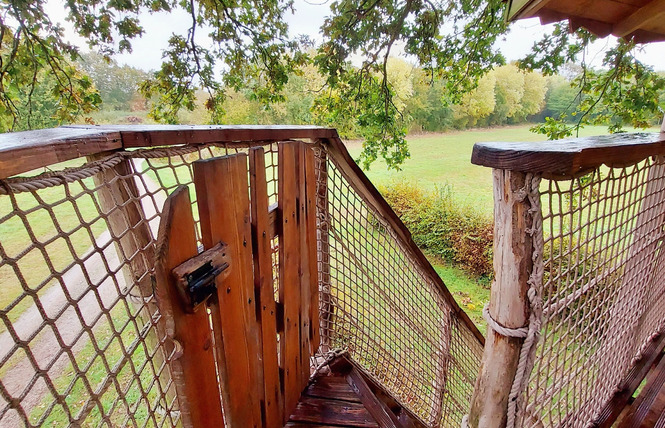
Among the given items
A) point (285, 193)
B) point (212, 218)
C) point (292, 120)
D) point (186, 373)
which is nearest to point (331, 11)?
point (285, 193)

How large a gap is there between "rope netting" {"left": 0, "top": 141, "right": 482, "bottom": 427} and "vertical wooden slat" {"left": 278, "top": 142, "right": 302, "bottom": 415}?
0.22ft

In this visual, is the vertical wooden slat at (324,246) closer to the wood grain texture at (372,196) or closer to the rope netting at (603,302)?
the wood grain texture at (372,196)

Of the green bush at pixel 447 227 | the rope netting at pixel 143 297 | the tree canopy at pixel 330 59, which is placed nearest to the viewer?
the rope netting at pixel 143 297

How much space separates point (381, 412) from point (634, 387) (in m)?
1.21

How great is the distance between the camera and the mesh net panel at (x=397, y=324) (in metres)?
1.46

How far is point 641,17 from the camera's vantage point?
1.35m

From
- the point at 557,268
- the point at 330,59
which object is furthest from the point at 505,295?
the point at 330,59

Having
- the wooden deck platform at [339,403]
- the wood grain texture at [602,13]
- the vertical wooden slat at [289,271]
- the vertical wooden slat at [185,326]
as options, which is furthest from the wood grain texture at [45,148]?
the wood grain texture at [602,13]

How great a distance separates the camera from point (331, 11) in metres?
3.54

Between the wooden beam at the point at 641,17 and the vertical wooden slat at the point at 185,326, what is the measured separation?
194 cm

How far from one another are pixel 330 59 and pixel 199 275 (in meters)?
3.70

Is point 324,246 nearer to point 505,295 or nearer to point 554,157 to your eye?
point 505,295

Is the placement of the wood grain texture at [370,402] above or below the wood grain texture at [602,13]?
below

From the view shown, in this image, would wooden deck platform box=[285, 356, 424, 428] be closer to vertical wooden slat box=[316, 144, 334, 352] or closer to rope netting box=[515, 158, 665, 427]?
vertical wooden slat box=[316, 144, 334, 352]
